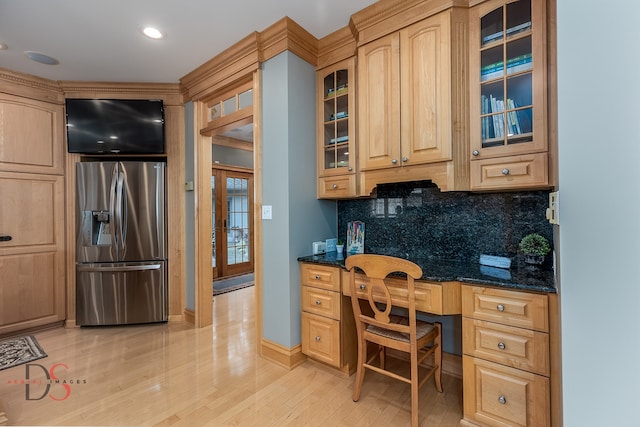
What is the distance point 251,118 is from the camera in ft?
8.73

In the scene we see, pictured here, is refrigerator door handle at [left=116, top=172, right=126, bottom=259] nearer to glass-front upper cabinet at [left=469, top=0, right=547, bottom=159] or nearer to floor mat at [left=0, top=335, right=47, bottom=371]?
floor mat at [left=0, top=335, right=47, bottom=371]

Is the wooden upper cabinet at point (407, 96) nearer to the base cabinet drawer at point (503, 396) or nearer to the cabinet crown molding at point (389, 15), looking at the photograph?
the cabinet crown molding at point (389, 15)

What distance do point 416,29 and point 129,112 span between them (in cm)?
303

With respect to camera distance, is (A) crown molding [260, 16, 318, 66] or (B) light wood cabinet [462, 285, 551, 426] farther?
(A) crown molding [260, 16, 318, 66]

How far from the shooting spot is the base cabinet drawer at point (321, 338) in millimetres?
2135

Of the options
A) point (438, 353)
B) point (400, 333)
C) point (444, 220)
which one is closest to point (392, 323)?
point (400, 333)

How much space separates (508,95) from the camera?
169cm

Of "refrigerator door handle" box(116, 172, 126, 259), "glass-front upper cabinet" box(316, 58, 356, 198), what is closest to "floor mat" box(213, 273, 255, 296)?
"refrigerator door handle" box(116, 172, 126, 259)

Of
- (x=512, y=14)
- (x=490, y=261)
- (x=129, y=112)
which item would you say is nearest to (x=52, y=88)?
(x=129, y=112)

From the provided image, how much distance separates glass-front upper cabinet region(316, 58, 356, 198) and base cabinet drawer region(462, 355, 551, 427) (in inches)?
55.3

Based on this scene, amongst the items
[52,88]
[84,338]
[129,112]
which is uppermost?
[52,88]

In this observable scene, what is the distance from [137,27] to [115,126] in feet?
4.31

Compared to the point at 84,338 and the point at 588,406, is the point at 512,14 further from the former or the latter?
the point at 84,338

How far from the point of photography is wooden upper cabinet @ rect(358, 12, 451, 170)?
1828 millimetres
